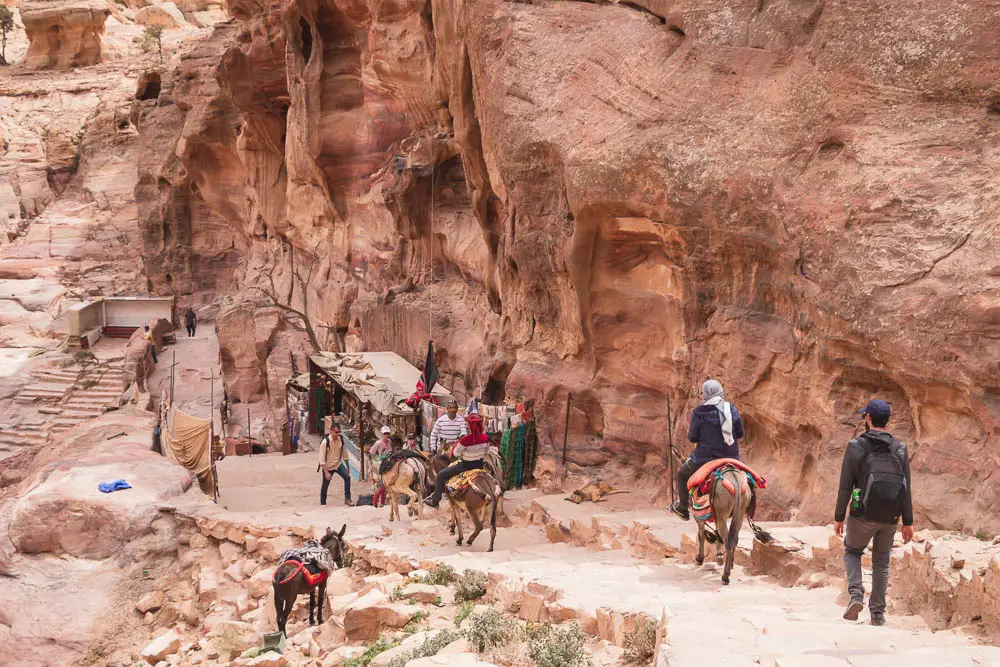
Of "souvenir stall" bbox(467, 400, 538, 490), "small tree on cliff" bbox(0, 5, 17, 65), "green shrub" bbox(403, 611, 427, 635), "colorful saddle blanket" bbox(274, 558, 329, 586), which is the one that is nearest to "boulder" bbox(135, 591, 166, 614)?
"colorful saddle blanket" bbox(274, 558, 329, 586)

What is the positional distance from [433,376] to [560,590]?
1104 centimetres

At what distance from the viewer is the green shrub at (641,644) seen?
19.2 ft

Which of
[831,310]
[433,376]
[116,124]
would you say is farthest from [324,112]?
[116,124]

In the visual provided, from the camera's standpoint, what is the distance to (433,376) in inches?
721

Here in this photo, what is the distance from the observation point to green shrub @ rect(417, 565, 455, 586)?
9.09m

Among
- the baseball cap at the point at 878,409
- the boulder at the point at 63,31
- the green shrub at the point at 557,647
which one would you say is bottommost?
the green shrub at the point at 557,647

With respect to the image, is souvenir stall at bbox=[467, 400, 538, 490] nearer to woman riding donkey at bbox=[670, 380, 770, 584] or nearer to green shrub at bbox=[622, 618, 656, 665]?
woman riding donkey at bbox=[670, 380, 770, 584]

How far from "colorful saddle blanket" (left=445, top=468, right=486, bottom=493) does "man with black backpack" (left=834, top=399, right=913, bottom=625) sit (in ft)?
18.6

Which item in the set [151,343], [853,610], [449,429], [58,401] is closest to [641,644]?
[853,610]

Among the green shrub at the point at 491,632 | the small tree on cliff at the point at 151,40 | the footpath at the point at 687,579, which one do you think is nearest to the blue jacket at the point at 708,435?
the footpath at the point at 687,579

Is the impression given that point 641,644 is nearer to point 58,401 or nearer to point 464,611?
point 464,611

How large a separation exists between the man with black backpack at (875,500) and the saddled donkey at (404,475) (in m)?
7.91

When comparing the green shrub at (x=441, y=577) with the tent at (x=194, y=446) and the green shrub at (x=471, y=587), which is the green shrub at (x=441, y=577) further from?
the tent at (x=194, y=446)

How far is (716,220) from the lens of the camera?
11.4m
